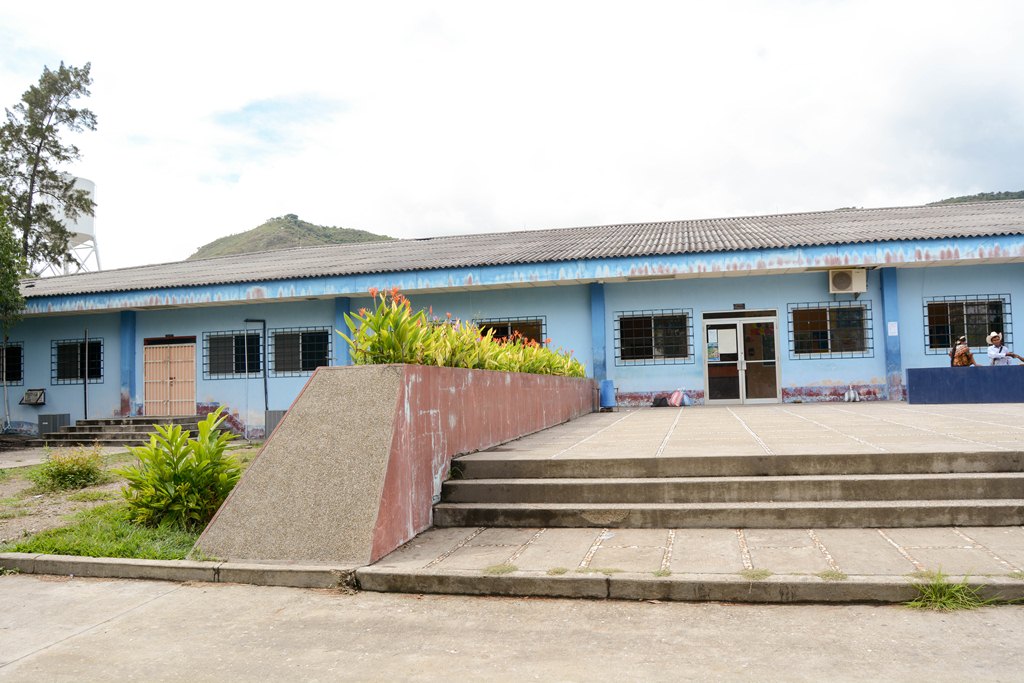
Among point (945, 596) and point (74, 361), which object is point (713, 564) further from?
point (74, 361)

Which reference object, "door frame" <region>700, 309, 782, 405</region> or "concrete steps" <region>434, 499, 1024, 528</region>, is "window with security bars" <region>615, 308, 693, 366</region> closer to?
"door frame" <region>700, 309, 782, 405</region>

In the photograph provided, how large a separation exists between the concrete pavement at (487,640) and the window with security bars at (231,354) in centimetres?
1518

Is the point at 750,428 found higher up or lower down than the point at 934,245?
lower down

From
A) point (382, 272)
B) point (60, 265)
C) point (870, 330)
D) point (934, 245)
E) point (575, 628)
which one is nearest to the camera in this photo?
point (575, 628)

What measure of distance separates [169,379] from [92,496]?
13.1 meters

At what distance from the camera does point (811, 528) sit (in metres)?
5.68

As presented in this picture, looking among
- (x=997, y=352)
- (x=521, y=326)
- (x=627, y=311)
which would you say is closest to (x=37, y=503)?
(x=521, y=326)

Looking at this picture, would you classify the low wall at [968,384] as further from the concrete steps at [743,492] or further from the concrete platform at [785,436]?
the concrete steps at [743,492]

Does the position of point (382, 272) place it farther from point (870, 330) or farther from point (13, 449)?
point (870, 330)

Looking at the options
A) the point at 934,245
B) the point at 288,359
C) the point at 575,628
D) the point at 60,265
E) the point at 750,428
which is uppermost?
the point at 60,265

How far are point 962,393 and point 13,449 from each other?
63.8 ft

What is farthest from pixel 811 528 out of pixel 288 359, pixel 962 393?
pixel 288 359

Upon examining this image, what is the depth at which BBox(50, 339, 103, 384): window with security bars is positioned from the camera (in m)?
20.8

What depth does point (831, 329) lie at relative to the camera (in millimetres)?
17031
